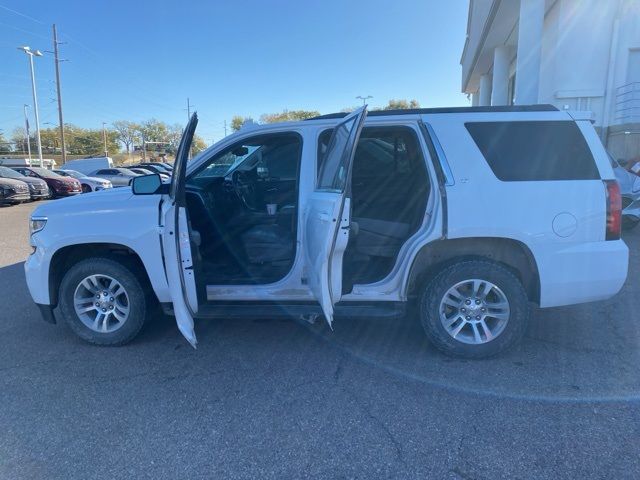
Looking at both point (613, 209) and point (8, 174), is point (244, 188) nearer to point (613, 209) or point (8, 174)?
point (613, 209)

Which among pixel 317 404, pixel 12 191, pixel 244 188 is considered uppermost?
pixel 244 188

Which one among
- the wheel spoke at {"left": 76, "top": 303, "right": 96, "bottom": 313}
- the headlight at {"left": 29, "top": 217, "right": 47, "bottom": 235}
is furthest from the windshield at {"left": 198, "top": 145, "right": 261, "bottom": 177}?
the wheel spoke at {"left": 76, "top": 303, "right": 96, "bottom": 313}

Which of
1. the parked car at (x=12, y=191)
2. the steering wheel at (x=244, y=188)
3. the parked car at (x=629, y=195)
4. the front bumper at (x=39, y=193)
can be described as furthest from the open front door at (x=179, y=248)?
the front bumper at (x=39, y=193)

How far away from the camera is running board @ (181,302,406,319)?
3623mm

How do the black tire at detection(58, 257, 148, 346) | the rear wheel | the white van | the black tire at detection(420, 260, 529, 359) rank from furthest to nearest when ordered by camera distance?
the white van → the rear wheel → the black tire at detection(58, 257, 148, 346) → the black tire at detection(420, 260, 529, 359)

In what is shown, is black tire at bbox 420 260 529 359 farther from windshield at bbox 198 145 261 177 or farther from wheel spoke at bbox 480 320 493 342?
windshield at bbox 198 145 261 177

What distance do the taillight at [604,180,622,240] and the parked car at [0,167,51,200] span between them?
794 inches

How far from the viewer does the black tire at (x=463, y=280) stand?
352cm

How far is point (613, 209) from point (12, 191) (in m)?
18.7

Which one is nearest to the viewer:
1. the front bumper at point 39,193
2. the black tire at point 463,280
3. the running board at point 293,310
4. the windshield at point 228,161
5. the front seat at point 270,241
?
the black tire at point 463,280

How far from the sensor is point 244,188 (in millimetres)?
4984

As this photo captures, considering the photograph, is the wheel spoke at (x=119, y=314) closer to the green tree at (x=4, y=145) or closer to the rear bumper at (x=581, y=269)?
the rear bumper at (x=581, y=269)

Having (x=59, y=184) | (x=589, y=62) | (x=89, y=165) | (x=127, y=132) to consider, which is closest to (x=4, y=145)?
(x=127, y=132)

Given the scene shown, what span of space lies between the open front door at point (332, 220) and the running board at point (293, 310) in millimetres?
272
